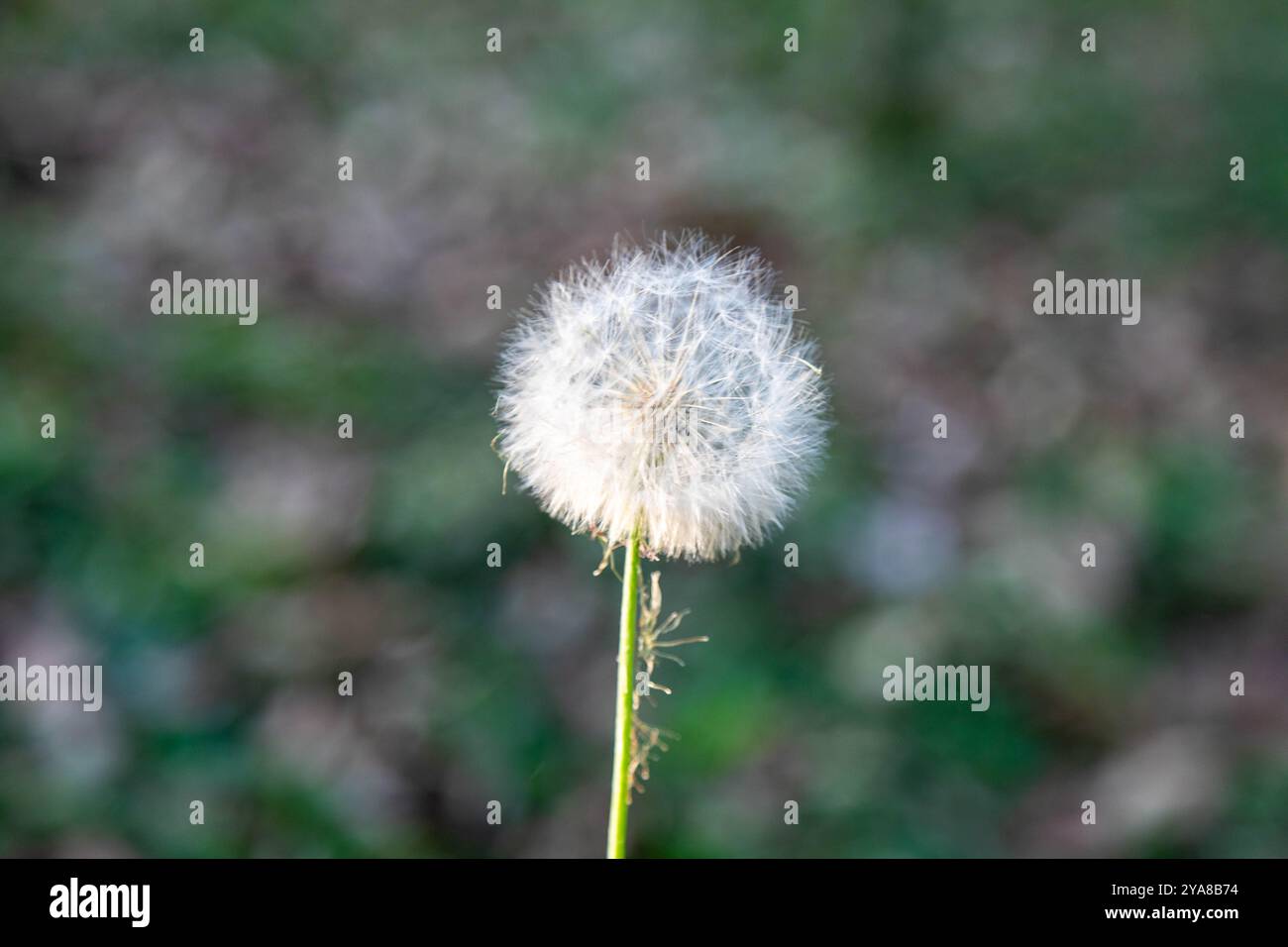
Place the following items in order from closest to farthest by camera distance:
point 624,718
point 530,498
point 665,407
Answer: point 624,718 → point 665,407 → point 530,498

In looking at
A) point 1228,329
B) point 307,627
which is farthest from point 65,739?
point 1228,329

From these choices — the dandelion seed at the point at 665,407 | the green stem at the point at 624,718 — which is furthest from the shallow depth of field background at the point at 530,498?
the green stem at the point at 624,718

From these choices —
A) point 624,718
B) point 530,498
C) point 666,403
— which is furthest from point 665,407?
point 530,498

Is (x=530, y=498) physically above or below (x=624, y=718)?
above

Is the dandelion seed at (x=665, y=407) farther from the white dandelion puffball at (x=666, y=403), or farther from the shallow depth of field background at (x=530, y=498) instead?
the shallow depth of field background at (x=530, y=498)

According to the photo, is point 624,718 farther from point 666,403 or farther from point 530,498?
point 530,498

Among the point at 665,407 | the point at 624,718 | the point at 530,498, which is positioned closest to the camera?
the point at 624,718

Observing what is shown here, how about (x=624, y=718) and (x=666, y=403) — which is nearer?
(x=624, y=718)
